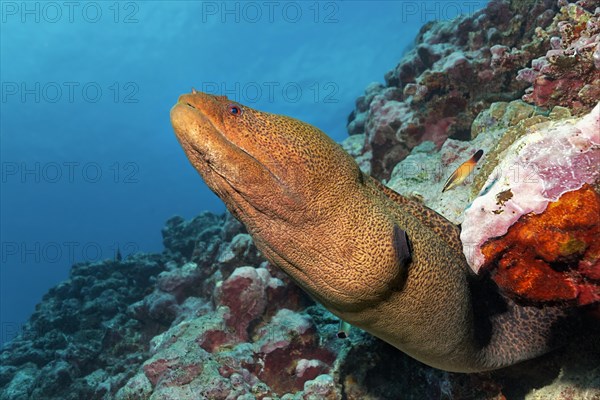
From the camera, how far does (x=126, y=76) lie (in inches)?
3088

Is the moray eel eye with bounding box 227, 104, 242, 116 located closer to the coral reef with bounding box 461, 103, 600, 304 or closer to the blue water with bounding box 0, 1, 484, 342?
the coral reef with bounding box 461, 103, 600, 304

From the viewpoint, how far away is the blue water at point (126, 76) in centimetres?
6316

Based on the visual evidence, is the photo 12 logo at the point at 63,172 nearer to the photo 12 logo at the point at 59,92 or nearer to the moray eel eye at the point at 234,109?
the photo 12 logo at the point at 59,92

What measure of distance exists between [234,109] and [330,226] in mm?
984

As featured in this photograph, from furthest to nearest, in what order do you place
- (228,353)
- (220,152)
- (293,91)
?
(293,91), (228,353), (220,152)

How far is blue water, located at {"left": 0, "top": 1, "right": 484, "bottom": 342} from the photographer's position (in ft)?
207

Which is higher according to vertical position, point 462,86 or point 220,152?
point 462,86

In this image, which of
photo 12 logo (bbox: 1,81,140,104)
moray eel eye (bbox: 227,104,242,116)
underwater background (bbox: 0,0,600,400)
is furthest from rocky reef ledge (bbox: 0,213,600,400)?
photo 12 logo (bbox: 1,81,140,104)

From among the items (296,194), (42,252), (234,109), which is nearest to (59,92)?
(42,252)

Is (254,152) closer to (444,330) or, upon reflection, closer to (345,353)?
(444,330)

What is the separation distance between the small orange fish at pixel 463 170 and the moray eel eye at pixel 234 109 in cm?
275

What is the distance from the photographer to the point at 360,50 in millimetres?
64438

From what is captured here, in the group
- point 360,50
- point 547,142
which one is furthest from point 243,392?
point 360,50

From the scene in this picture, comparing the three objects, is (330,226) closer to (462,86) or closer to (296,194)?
(296,194)
